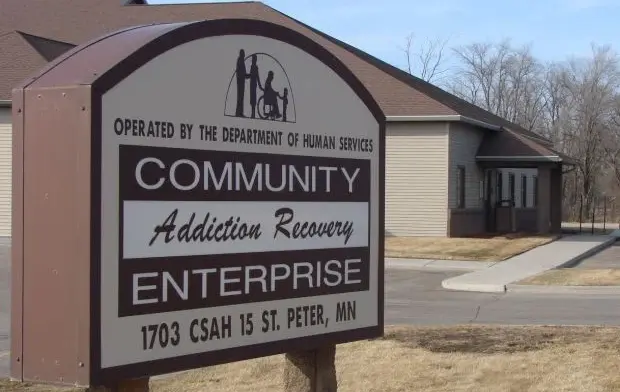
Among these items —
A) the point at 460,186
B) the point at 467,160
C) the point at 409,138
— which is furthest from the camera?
the point at 467,160

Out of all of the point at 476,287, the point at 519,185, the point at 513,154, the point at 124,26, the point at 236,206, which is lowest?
the point at 476,287

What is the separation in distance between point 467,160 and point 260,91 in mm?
28544

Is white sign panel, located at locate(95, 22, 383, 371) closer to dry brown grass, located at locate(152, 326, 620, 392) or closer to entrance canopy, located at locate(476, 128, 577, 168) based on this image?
dry brown grass, located at locate(152, 326, 620, 392)

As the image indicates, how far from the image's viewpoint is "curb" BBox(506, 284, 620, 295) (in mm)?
17922

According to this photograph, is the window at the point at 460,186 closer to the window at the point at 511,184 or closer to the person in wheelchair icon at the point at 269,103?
the window at the point at 511,184

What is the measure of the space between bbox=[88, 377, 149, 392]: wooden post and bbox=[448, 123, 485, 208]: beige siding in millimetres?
26741

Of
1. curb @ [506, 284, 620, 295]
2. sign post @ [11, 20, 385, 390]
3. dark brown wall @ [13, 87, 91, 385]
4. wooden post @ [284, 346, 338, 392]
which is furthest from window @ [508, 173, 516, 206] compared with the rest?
dark brown wall @ [13, 87, 91, 385]

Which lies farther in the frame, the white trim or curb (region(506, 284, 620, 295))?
the white trim

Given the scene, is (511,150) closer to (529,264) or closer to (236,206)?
(529,264)

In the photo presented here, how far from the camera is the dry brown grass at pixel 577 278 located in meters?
18.7

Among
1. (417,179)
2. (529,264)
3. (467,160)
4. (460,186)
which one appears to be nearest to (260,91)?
(529,264)

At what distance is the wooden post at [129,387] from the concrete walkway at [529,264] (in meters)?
14.9

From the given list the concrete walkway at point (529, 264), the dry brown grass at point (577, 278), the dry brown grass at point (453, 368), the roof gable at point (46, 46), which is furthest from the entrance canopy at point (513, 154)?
the dry brown grass at point (453, 368)

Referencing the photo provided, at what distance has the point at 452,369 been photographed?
27.9 ft
